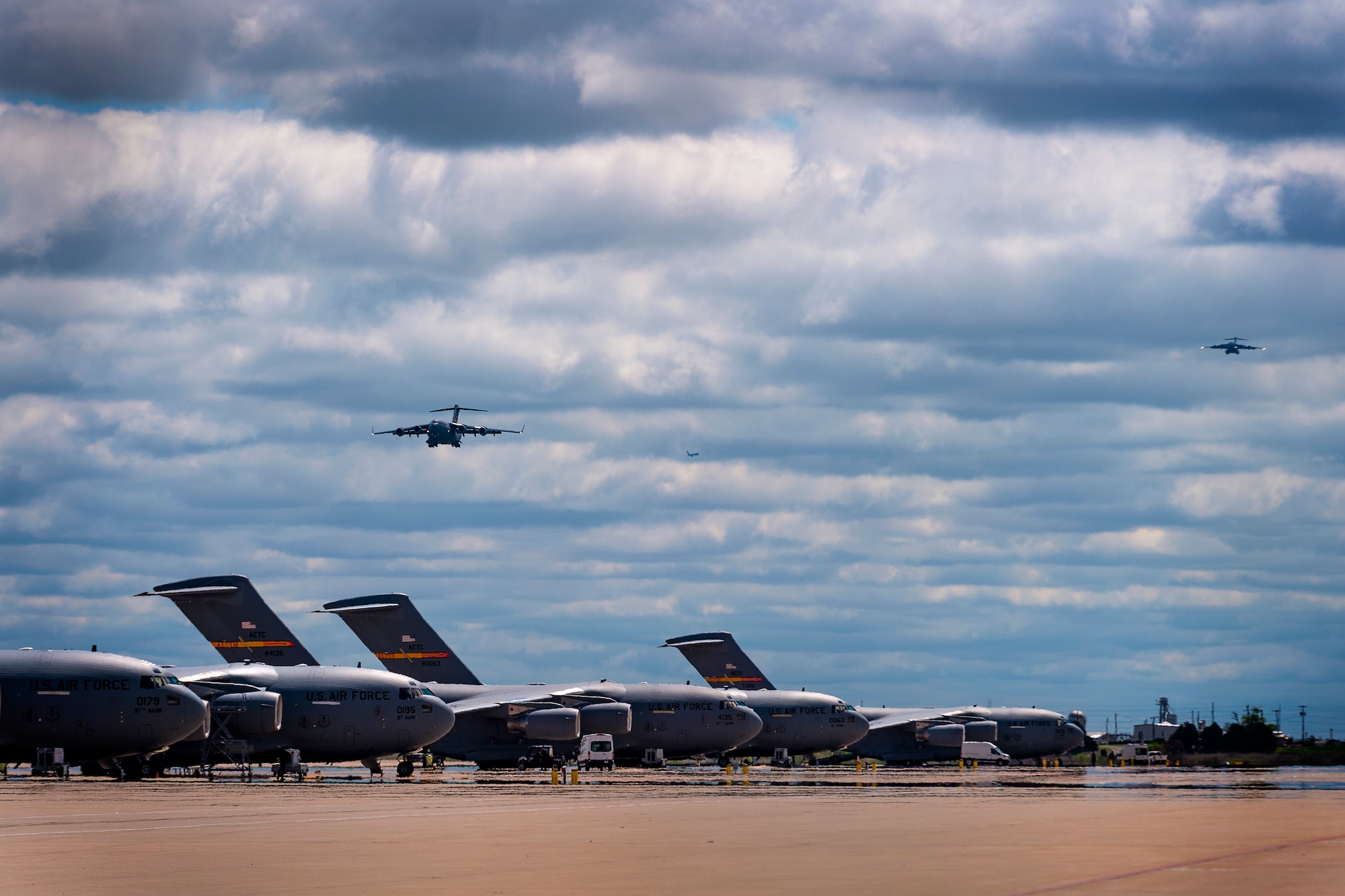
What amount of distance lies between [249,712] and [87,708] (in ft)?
23.9

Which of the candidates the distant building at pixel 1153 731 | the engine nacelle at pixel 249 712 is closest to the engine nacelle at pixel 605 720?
the engine nacelle at pixel 249 712

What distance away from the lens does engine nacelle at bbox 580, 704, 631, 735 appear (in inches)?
3440

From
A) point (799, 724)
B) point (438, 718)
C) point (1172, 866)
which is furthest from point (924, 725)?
point (1172, 866)

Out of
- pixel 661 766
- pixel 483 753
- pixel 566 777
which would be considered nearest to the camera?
pixel 566 777

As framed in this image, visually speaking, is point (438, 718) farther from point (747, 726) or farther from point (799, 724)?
point (799, 724)

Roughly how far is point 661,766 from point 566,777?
2647cm

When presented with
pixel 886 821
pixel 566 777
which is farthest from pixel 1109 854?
pixel 566 777

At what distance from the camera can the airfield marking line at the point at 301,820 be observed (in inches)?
1391

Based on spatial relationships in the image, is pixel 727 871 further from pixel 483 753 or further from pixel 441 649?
pixel 441 649

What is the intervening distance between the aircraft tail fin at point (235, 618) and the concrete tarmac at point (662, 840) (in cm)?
2828

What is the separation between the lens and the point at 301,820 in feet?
128

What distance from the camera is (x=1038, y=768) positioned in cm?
10225

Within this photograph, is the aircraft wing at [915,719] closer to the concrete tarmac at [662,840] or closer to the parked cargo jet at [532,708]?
the parked cargo jet at [532,708]

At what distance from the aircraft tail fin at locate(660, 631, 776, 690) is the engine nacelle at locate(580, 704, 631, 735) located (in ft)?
115
